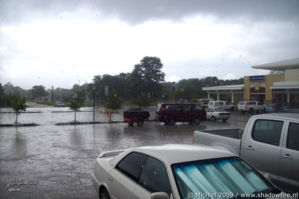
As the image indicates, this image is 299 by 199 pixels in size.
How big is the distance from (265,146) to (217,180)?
2360 mm

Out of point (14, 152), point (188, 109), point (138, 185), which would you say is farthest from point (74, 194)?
point (188, 109)

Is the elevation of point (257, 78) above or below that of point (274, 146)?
above

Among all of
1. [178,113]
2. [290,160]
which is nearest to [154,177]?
[290,160]

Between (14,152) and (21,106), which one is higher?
(21,106)

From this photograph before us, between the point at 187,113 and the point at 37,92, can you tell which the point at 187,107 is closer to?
the point at 187,113

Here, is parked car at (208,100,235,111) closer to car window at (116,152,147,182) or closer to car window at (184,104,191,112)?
car window at (184,104,191,112)

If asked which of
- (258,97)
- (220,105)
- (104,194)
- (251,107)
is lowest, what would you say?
(104,194)

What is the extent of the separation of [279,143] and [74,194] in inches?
174

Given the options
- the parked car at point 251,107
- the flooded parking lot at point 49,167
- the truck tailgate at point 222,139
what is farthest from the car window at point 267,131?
the parked car at point 251,107

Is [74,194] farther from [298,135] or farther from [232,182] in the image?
[298,135]

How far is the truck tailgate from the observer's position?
5758 mm

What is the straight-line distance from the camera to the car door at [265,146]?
15.9 ft

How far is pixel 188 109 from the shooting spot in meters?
22.9

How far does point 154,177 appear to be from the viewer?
340 cm
